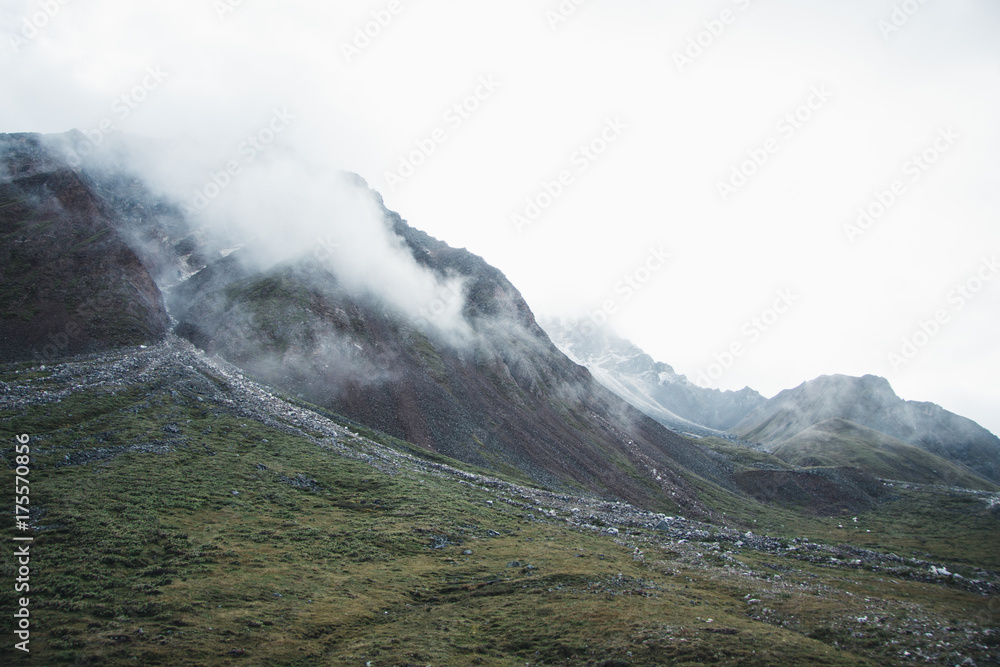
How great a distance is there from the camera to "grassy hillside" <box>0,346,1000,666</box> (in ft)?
75.0

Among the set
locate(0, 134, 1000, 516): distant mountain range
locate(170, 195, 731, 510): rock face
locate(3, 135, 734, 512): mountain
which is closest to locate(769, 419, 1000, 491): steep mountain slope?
locate(0, 134, 1000, 516): distant mountain range

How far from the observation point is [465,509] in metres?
53.1

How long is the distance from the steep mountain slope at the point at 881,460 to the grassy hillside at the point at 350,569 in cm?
12587

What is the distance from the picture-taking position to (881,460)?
7013 inches

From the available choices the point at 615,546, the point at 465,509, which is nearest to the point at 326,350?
the point at 465,509

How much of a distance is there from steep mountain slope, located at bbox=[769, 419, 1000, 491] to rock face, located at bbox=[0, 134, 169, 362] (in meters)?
215

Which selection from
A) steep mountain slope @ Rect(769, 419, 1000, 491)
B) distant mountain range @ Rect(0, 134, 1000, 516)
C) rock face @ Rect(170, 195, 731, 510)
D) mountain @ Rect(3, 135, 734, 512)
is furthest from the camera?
steep mountain slope @ Rect(769, 419, 1000, 491)

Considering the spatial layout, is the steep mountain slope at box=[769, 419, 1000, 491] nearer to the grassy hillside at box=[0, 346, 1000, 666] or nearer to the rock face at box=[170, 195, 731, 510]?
the rock face at box=[170, 195, 731, 510]

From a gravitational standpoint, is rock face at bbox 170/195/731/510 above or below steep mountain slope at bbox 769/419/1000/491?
below

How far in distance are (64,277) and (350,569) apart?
8614cm

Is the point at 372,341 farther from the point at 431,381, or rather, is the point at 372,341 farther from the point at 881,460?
the point at 881,460

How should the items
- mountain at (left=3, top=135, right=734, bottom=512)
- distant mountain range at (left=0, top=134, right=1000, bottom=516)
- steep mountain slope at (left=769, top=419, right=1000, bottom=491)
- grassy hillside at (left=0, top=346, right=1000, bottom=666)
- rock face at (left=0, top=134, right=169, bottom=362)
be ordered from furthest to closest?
1. steep mountain slope at (left=769, top=419, right=1000, bottom=491)
2. mountain at (left=3, top=135, right=734, bottom=512)
3. distant mountain range at (left=0, top=134, right=1000, bottom=516)
4. rock face at (left=0, top=134, right=169, bottom=362)
5. grassy hillside at (left=0, top=346, right=1000, bottom=666)

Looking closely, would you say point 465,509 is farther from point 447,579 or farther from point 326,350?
point 326,350

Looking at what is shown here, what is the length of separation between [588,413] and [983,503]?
345 ft
